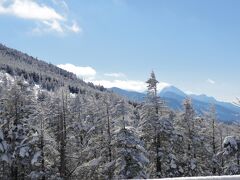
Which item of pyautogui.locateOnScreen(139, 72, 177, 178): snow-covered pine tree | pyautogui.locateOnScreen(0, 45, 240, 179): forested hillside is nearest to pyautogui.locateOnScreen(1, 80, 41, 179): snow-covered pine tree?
pyautogui.locateOnScreen(0, 45, 240, 179): forested hillside

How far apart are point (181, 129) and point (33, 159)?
52.0 feet

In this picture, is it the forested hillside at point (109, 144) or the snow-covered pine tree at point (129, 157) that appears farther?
the forested hillside at point (109, 144)

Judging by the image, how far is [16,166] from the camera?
33281 millimetres

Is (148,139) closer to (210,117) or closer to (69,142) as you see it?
(69,142)

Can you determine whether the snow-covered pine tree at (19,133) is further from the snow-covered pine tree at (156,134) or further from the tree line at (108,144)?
the snow-covered pine tree at (156,134)

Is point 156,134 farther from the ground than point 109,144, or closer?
farther from the ground

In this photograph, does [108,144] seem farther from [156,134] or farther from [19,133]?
[19,133]

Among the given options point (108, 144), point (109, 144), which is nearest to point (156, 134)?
point (108, 144)

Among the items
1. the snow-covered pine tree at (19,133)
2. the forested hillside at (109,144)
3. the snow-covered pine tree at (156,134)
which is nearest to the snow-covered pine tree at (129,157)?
the forested hillside at (109,144)

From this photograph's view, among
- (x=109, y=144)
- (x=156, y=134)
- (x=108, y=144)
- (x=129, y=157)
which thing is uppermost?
(x=156, y=134)

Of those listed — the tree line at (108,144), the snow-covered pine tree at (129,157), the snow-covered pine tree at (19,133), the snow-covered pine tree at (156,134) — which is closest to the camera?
the snow-covered pine tree at (129,157)

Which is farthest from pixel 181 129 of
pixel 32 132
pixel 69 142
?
pixel 32 132

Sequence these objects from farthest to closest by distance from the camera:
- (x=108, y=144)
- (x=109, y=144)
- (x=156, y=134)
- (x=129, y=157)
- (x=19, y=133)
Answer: (x=156, y=134)
(x=108, y=144)
(x=19, y=133)
(x=109, y=144)
(x=129, y=157)

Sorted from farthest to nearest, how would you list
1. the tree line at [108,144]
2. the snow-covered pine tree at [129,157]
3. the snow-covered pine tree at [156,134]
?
the snow-covered pine tree at [156,134] → the tree line at [108,144] → the snow-covered pine tree at [129,157]
